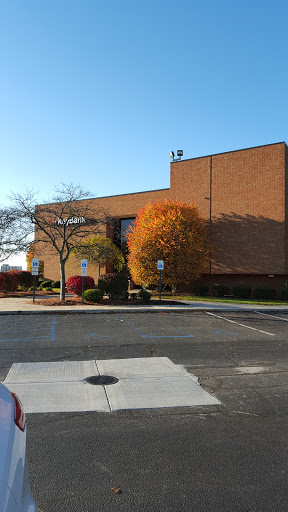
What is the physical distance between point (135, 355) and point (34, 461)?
4.53 metres

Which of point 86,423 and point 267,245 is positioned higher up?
point 267,245

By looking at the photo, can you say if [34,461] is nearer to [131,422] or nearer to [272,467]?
[131,422]

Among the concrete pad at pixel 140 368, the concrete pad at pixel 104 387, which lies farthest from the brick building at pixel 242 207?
the concrete pad at pixel 104 387

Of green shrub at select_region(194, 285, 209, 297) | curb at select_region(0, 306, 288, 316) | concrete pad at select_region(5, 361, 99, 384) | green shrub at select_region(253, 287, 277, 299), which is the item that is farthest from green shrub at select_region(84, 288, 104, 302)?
concrete pad at select_region(5, 361, 99, 384)

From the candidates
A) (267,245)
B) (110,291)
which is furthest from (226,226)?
(110,291)

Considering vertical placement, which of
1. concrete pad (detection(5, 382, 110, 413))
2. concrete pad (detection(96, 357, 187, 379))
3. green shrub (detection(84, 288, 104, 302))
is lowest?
concrete pad (detection(5, 382, 110, 413))

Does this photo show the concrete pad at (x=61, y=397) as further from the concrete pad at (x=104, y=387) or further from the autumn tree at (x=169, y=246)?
the autumn tree at (x=169, y=246)

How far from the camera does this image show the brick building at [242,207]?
2750 cm

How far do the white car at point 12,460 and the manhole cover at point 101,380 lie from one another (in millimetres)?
3612

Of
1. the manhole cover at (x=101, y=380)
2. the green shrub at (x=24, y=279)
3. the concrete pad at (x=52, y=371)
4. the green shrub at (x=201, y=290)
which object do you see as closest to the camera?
the manhole cover at (x=101, y=380)

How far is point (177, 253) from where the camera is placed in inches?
1072

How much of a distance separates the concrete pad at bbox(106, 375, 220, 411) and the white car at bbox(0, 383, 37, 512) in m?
2.74

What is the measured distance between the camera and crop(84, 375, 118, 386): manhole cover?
5809 mm

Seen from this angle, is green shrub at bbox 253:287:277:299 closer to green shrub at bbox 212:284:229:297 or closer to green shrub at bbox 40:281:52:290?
green shrub at bbox 212:284:229:297
